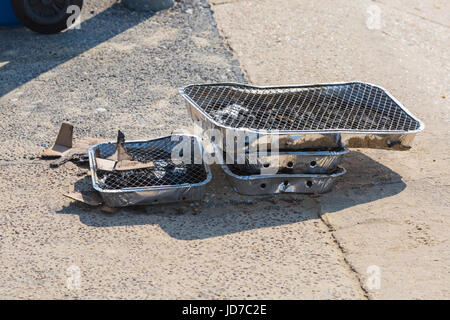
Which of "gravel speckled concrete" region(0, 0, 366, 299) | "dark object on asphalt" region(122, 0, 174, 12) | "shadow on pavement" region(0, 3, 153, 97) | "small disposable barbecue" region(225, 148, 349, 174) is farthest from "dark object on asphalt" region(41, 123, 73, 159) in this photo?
"dark object on asphalt" region(122, 0, 174, 12)

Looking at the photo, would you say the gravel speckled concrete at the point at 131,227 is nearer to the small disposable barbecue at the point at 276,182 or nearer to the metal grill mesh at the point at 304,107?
the small disposable barbecue at the point at 276,182

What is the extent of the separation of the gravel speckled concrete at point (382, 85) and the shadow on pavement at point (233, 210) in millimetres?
17

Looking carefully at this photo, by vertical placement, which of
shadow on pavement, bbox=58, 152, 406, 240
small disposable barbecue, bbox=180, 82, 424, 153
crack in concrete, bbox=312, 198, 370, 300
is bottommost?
crack in concrete, bbox=312, 198, 370, 300

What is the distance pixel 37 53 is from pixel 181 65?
156 cm

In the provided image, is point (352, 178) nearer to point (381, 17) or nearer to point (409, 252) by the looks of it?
point (409, 252)

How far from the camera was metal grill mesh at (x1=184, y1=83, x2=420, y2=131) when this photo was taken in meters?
4.25

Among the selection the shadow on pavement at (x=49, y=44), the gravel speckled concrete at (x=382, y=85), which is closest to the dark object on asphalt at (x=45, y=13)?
the shadow on pavement at (x=49, y=44)

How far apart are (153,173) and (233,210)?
2.07 ft

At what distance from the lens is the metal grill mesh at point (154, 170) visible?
4.06 m

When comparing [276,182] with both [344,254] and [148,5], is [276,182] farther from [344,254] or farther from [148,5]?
[148,5]

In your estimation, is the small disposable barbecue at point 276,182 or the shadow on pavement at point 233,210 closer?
the shadow on pavement at point 233,210

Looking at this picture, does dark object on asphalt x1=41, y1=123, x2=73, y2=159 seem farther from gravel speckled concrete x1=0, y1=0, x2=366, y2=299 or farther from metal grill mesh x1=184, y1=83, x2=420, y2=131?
metal grill mesh x1=184, y1=83, x2=420, y2=131

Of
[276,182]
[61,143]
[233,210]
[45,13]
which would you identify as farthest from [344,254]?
[45,13]

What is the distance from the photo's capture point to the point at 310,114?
14.3ft
